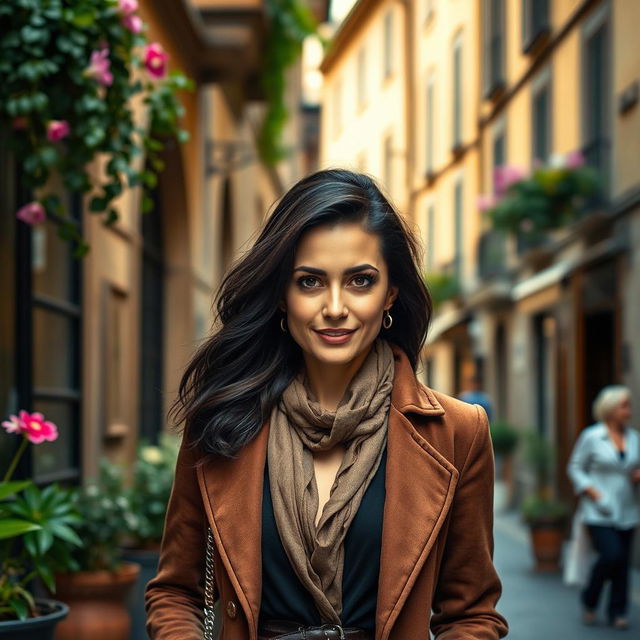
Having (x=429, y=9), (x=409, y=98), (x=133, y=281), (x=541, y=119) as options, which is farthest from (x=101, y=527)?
(x=409, y=98)

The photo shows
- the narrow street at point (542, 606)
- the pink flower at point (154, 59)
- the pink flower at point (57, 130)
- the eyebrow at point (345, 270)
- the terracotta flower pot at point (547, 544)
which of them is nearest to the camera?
the eyebrow at point (345, 270)

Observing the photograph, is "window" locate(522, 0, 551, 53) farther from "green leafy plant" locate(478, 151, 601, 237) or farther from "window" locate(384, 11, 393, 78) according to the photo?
"window" locate(384, 11, 393, 78)

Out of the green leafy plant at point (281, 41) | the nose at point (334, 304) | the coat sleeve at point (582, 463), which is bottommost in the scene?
the coat sleeve at point (582, 463)

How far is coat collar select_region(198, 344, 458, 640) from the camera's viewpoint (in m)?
2.46

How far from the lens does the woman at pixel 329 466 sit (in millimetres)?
2492

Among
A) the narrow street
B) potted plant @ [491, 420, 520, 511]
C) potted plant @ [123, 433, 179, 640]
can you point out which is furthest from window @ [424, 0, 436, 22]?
potted plant @ [123, 433, 179, 640]

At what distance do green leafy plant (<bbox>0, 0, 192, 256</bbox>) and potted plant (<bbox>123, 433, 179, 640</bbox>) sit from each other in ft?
6.63

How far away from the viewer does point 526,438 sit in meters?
15.1

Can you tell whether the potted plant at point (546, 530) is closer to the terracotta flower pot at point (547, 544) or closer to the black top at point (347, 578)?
the terracotta flower pot at point (547, 544)

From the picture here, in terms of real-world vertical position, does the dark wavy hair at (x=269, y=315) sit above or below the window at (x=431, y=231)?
below

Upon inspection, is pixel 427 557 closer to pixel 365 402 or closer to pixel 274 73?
pixel 365 402

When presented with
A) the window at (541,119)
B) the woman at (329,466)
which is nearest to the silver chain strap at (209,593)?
the woman at (329,466)

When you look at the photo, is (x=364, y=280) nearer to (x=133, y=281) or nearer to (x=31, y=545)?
(x=31, y=545)

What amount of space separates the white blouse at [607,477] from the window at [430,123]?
1944 centimetres
